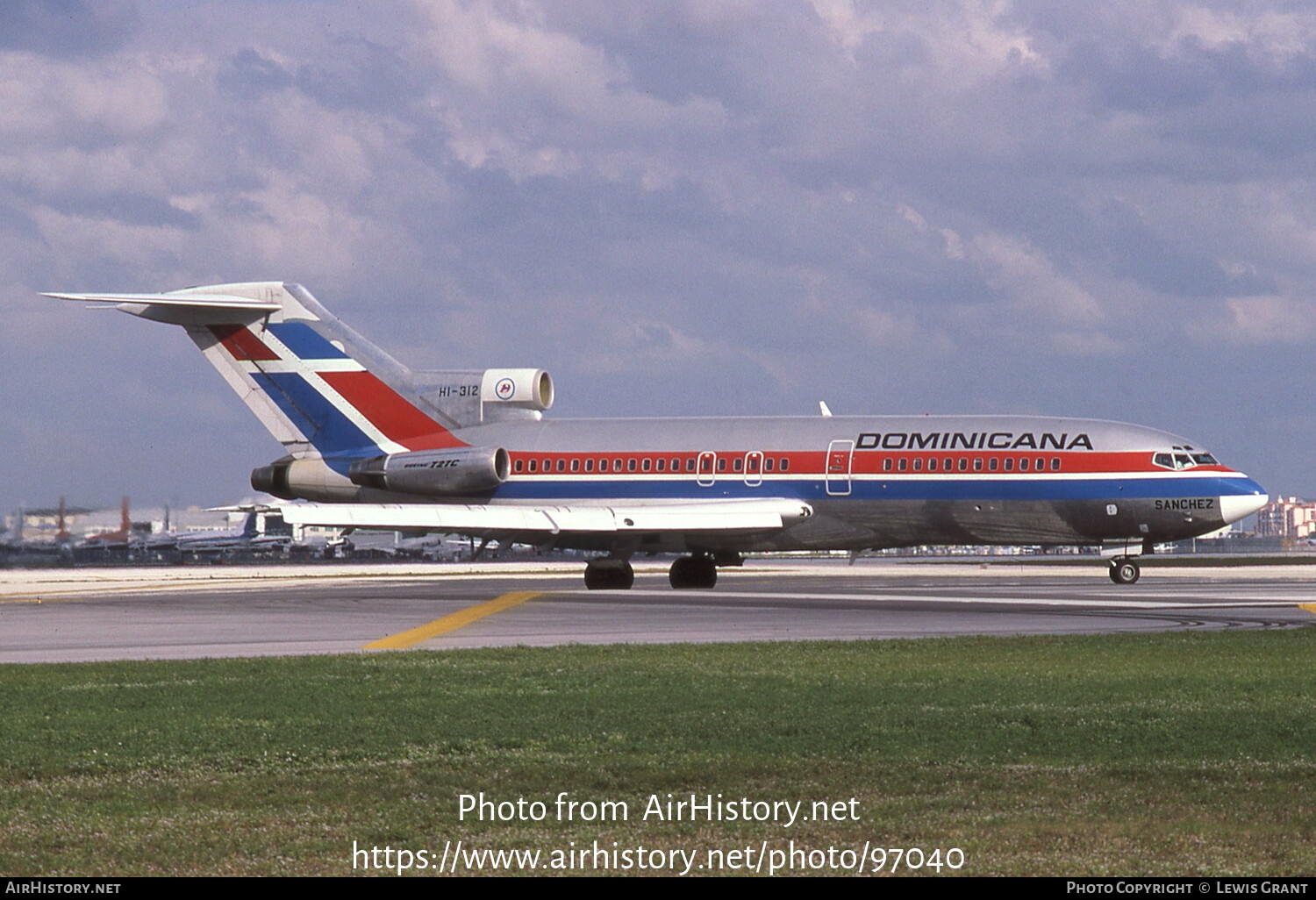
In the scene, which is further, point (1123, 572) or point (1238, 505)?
point (1123, 572)

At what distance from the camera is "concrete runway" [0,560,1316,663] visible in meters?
22.9

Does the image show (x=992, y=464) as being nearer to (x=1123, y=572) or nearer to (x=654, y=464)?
(x=1123, y=572)

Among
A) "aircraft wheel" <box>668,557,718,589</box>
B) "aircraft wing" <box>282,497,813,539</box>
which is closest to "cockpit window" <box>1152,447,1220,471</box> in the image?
"aircraft wing" <box>282,497,813,539</box>

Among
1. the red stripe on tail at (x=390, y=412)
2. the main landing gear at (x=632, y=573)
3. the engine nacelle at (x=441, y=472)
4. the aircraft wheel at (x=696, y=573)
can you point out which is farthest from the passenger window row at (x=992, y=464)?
the red stripe on tail at (x=390, y=412)

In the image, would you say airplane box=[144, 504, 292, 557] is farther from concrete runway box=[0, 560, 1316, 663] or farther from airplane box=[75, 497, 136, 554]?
concrete runway box=[0, 560, 1316, 663]

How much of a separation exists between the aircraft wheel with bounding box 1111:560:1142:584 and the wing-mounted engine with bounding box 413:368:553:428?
51.7ft

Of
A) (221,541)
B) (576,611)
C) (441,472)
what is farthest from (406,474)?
(221,541)

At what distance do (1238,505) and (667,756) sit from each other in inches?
1137

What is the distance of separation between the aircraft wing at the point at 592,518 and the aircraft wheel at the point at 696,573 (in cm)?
232

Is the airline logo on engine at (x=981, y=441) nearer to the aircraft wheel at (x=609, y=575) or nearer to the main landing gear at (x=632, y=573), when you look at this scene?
the main landing gear at (x=632, y=573)

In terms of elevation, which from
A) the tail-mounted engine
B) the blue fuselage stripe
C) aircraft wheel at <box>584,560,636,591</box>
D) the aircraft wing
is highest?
the blue fuselage stripe

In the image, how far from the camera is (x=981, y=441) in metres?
37.4

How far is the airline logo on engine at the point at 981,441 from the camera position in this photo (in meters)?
37.2
